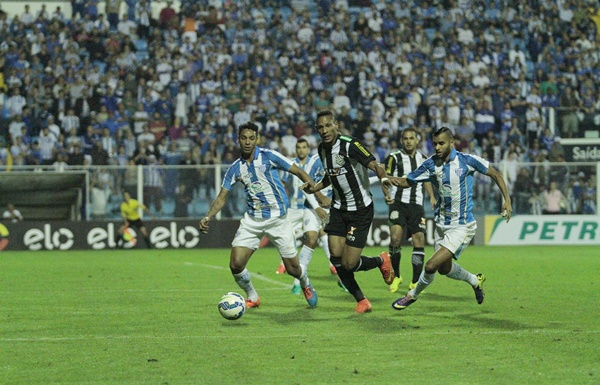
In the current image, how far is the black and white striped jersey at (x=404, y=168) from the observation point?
13.5 m

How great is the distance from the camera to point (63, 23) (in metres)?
30.8

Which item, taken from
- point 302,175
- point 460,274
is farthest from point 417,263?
point 302,175

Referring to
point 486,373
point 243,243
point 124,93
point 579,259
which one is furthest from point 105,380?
point 124,93

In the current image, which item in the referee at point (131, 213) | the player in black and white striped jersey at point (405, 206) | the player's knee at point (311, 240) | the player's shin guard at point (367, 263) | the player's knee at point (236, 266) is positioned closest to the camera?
the player's knee at point (236, 266)

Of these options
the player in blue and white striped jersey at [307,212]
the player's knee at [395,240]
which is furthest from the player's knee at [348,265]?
Answer: the player's knee at [395,240]

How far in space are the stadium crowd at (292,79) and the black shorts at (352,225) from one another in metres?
15.0

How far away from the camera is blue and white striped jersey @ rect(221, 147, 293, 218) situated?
1118cm

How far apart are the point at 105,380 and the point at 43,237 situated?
62.9 feet

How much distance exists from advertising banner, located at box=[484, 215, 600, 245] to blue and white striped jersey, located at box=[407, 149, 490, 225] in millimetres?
15643

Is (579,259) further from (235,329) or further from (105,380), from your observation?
(105,380)

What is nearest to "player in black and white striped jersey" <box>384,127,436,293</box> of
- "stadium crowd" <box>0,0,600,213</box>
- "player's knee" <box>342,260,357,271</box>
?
"player's knee" <box>342,260,357,271</box>

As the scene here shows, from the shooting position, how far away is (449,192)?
1085 centimetres

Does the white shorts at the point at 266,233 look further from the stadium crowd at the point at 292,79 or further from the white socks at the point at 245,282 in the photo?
the stadium crowd at the point at 292,79

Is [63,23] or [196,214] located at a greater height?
[63,23]
